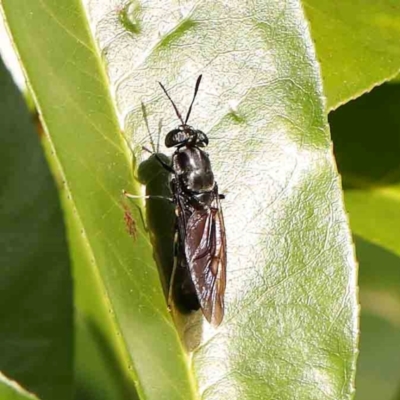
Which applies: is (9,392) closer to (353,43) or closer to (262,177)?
(262,177)

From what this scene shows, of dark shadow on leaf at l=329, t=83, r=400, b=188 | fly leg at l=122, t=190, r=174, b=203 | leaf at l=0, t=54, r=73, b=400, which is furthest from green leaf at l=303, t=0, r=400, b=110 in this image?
leaf at l=0, t=54, r=73, b=400

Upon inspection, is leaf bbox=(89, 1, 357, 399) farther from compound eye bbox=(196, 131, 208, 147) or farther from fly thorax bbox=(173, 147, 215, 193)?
fly thorax bbox=(173, 147, 215, 193)

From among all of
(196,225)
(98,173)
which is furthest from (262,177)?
(196,225)

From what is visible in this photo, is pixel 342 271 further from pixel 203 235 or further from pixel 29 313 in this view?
pixel 29 313

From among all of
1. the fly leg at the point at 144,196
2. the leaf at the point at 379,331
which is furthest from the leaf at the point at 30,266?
the leaf at the point at 379,331

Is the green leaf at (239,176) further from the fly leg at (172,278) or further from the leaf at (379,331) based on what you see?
the leaf at (379,331)

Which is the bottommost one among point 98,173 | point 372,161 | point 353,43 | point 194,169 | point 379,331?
point 379,331
